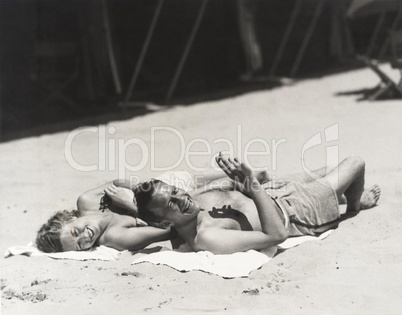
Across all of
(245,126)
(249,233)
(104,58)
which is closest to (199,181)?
(249,233)

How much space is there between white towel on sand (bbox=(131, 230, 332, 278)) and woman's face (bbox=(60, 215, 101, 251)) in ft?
1.22

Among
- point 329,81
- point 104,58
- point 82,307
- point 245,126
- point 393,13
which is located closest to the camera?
point 82,307

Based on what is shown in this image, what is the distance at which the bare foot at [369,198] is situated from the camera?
4246 mm

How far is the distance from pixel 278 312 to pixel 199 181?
1.45 metres

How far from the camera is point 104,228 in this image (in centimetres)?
398

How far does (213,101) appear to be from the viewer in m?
9.17

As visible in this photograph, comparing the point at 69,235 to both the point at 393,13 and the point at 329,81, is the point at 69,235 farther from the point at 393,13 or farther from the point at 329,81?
the point at 393,13

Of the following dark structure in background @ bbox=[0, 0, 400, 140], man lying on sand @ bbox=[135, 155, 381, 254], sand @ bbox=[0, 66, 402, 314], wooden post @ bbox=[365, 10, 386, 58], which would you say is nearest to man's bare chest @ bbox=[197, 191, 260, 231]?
man lying on sand @ bbox=[135, 155, 381, 254]

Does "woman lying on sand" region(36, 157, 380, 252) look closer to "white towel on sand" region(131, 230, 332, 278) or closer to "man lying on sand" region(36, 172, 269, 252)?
"man lying on sand" region(36, 172, 269, 252)

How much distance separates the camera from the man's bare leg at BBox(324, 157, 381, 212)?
398cm

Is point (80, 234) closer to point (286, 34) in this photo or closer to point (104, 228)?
point (104, 228)

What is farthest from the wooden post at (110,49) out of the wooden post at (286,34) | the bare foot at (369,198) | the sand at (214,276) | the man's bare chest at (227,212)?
the man's bare chest at (227,212)

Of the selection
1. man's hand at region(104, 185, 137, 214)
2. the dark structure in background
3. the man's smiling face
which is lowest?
man's hand at region(104, 185, 137, 214)

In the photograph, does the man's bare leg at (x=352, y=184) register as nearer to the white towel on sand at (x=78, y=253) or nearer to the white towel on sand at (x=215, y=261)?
the white towel on sand at (x=215, y=261)
